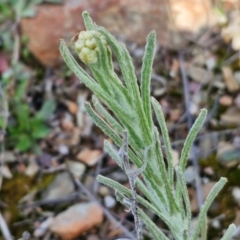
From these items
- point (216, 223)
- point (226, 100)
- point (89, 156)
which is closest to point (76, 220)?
point (89, 156)

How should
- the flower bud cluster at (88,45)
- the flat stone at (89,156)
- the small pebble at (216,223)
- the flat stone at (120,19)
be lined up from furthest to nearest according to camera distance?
1. the flat stone at (120,19)
2. the flat stone at (89,156)
3. the small pebble at (216,223)
4. the flower bud cluster at (88,45)

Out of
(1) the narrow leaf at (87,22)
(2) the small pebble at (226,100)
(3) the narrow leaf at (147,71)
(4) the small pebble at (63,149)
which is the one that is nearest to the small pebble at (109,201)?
(4) the small pebble at (63,149)

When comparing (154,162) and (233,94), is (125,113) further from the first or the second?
(233,94)

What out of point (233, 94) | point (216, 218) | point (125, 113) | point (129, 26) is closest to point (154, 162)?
point (125, 113)

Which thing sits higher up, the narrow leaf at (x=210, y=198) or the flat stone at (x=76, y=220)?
the narrow leaf at (x=210, y=198)

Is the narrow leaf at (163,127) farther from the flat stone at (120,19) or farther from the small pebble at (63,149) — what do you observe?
the flat stone at (120,19)

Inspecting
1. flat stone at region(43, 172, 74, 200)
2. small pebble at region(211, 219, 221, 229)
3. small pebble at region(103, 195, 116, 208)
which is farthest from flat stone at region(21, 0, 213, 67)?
small pebble at region(211, 219, 221, 229)

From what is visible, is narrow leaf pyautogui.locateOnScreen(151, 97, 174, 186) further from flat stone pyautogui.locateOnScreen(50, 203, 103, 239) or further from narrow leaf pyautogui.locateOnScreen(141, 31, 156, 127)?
flat stone pyautogui.locateOnScreen(50, 203, 103, 239)
